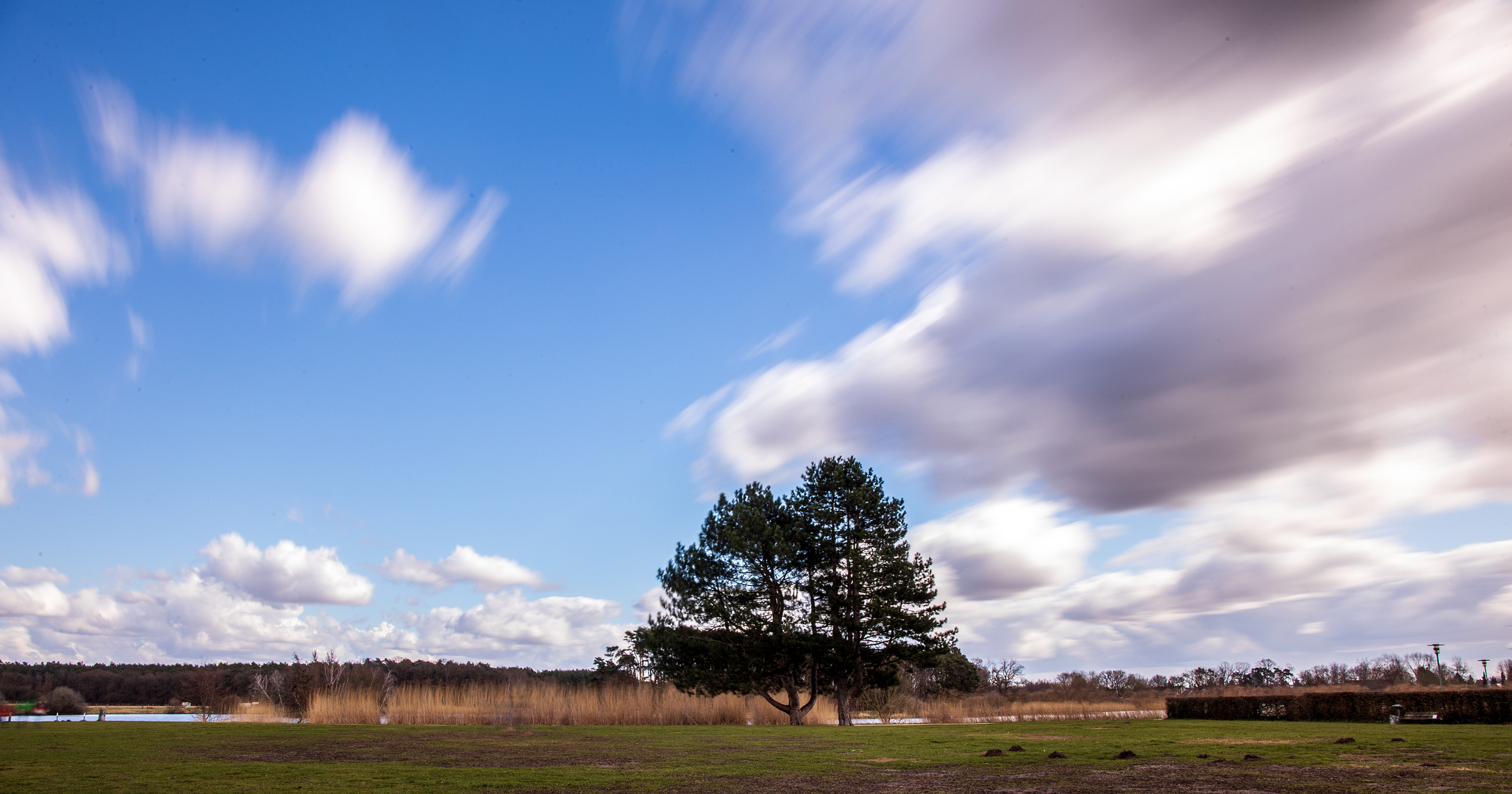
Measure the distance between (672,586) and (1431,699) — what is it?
1042 inches

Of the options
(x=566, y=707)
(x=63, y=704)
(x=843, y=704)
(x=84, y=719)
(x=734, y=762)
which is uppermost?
(x=734, y=762)

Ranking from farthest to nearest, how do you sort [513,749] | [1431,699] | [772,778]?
[1431,699] → [513,749] → [772,778]

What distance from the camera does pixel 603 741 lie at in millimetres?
17078

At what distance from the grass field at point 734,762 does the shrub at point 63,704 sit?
80.5ft

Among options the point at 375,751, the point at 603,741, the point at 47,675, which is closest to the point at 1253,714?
the point at 603,741

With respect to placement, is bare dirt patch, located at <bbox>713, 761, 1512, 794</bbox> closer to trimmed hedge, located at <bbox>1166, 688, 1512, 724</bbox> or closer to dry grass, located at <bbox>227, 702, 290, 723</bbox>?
trimmed hedge, located at <bbox>1166, 688, 1512, 724</bbox>

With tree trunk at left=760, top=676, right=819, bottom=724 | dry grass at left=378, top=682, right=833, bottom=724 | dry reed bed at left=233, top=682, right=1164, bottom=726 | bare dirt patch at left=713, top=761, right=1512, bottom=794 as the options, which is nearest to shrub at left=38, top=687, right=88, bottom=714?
dry reed bed at left=233, top=682, right=1164, bottom=726

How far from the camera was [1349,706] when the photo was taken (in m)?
30.5

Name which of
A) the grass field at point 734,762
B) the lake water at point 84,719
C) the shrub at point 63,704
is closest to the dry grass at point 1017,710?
the grass field at point 734,762

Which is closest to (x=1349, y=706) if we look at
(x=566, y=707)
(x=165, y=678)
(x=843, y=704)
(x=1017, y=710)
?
(x=1017, y=710)

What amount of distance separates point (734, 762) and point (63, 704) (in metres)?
40.4

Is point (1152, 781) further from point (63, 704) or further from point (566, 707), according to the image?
point (63, 704)

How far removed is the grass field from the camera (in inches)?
324

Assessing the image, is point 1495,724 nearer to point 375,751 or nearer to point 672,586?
A: point 672,586
